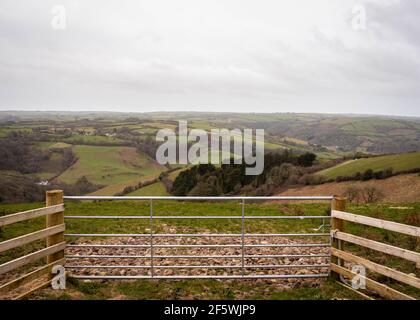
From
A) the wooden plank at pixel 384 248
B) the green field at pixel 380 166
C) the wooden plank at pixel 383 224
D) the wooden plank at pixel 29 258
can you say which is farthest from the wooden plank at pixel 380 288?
the green field at pixel 380 166

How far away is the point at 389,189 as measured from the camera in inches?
1271

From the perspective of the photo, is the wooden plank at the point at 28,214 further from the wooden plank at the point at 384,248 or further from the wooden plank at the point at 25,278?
the wooden plank at the point at 384,248

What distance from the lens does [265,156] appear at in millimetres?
65688

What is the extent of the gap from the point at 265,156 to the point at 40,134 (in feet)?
204

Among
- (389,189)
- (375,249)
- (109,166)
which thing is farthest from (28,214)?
(109,166)

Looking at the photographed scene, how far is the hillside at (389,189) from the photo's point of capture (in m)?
28.3

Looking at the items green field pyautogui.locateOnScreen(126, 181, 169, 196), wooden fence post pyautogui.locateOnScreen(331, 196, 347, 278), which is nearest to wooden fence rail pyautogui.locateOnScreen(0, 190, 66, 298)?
wooden fence post pyautogui.locateOnScreen(331, 196, 347, 278)

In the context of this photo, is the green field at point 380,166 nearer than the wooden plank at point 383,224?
No

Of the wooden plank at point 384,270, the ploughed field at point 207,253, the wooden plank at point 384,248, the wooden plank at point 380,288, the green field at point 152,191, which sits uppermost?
the wooden plank at point 384,248

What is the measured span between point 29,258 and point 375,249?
6.20m

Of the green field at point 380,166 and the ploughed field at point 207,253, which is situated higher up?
the ploughed field at point 207,253

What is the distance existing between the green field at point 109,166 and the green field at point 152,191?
11.8m

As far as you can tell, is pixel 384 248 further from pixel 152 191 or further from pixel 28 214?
pixel 152 191
